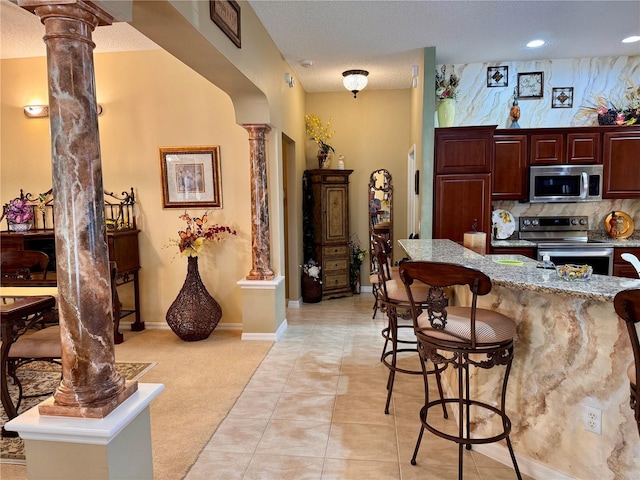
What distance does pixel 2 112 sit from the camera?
4598 millimetres

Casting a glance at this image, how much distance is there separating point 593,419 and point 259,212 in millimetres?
3191

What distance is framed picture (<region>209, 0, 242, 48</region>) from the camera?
8.29 feet

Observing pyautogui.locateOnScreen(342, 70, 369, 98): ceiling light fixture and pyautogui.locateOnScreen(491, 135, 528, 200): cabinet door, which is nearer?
pyautogui.locateOnScreen(491, 135, 528, 200): cabinet door

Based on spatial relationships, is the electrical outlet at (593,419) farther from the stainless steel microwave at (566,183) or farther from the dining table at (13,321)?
the stainless steel microwave at (566,183)

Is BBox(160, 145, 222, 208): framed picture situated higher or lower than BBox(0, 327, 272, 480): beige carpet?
higher

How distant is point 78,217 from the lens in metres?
1.56

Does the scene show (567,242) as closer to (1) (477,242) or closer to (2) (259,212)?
(1) (477,242)

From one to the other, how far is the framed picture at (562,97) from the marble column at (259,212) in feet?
11.0

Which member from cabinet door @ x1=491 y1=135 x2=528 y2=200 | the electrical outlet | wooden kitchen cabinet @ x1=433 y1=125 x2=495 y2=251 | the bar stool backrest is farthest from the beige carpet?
cabinet door @ x1=491 y1=135 x2=528 y2=200

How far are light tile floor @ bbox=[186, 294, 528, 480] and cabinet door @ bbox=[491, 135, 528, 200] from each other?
7.45 ft

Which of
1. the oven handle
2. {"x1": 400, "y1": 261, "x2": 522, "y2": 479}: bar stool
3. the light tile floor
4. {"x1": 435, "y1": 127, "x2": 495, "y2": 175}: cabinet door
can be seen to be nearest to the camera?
{"x1": 400, "y1": 261, "x2": 522, "y2": 479}: bar stool

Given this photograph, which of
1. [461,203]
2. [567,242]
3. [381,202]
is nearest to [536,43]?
[461,203]

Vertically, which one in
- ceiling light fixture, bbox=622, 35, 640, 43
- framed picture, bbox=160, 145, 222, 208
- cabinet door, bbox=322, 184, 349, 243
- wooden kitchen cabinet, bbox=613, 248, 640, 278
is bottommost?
wooden kitchen cabinet, bbox=613, 248, 640, 278

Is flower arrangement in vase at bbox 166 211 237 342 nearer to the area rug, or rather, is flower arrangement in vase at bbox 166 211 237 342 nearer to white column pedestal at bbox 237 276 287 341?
white column pedestal at bbox 237 276 287 341
